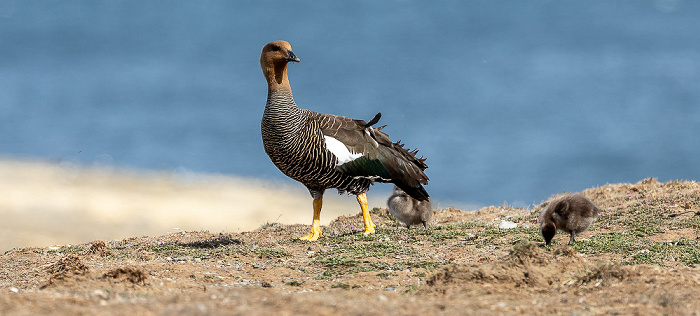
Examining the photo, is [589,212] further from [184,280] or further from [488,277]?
[184,280]

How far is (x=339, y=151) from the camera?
13211 mm

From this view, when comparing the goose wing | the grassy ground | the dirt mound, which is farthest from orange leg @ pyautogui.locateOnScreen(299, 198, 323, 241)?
the dirt mound

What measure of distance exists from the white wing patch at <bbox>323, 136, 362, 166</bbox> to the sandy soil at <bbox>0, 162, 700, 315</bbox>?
1494mm

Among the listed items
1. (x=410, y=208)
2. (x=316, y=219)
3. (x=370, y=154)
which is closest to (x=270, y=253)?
(x=316, y=219)

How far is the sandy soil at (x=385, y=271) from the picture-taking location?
6.14 meters

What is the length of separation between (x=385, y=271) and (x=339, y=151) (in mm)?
3624

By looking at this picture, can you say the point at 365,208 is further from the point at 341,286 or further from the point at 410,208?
the point at 341,286

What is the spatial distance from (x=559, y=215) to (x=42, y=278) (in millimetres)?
8344

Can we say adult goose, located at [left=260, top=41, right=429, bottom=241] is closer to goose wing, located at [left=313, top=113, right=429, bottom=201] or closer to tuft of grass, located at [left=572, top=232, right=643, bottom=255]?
goose wing, located at [left=313, top=113, right=429, bottom=201]

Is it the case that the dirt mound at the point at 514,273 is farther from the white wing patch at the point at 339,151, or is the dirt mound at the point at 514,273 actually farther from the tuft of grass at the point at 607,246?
the white wing patch at the point at 339,151

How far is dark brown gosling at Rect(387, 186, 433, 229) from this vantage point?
14961mm

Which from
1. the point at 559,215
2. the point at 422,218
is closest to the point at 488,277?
the point at 559,215

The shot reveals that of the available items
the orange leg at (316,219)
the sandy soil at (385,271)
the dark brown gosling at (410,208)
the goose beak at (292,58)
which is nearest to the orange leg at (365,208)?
the sandy soil at (385,271)

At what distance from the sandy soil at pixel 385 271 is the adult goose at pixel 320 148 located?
101 cm
